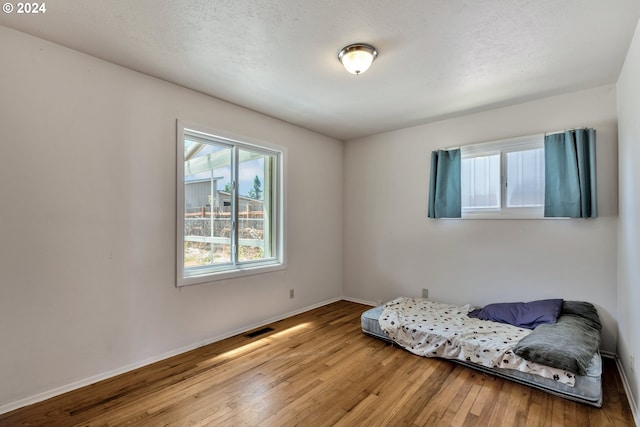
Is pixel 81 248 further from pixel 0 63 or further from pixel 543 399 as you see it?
pixel 543 399

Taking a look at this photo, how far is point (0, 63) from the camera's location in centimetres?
202

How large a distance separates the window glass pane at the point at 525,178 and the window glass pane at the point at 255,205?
112 inches

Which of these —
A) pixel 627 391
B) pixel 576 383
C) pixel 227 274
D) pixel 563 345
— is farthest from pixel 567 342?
pixel 227 274

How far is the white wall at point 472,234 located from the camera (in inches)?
113

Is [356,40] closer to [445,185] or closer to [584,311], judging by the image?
[445,185]

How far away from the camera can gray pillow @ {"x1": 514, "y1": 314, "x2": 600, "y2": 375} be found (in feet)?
7.05

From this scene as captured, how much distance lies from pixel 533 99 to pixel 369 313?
9.62ft

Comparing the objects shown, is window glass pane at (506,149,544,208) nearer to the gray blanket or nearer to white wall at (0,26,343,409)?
the gray blanket

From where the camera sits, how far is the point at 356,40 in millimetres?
2164

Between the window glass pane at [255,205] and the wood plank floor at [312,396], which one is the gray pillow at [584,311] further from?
the window glass pane at [255,205]

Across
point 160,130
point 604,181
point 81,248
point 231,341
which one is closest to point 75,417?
point 81,248

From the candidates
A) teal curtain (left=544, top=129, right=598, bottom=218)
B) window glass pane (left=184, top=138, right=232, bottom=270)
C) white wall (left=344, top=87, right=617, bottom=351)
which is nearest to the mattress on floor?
white wall (left=344, top=87, right=617, bottom=351)

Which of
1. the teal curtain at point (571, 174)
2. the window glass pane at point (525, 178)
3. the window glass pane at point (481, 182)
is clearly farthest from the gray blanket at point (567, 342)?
the window glass pane at point (481, 182)

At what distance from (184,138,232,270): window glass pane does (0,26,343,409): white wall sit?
23 cm
